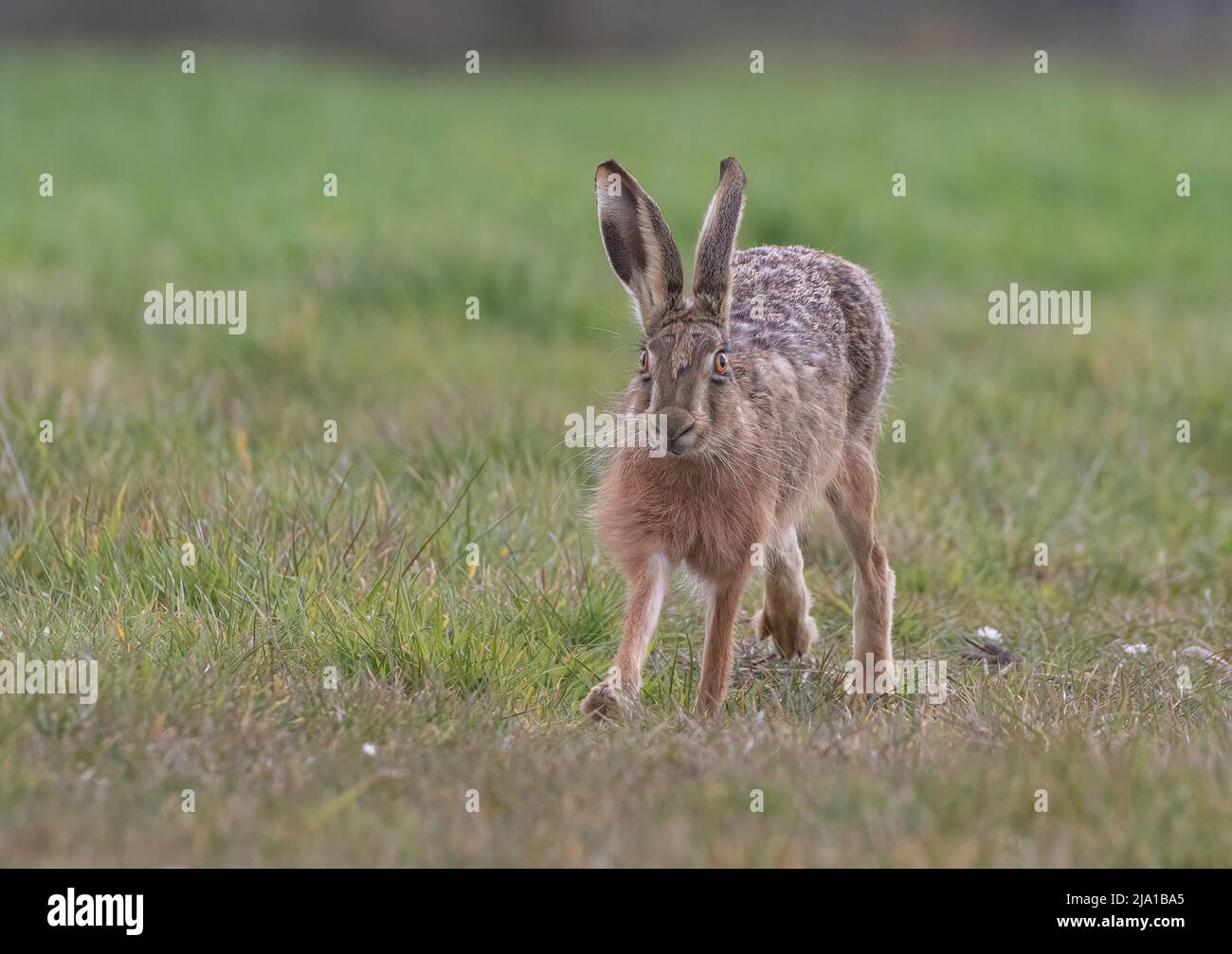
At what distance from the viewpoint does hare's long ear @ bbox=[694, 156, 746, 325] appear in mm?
5270

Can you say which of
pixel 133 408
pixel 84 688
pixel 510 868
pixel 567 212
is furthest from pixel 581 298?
pixel 510 868

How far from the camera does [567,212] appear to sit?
13250 mm

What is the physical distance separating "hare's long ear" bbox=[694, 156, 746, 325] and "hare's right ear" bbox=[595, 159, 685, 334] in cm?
7

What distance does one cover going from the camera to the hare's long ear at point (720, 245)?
527 cm

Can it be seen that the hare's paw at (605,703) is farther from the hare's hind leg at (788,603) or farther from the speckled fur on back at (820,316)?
the speckled fur on back at (820,316)

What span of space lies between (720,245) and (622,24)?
2736cm

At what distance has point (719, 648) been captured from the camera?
5238 mm

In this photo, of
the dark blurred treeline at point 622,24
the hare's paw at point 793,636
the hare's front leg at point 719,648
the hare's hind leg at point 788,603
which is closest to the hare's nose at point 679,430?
the hare's front leg at point 719,648

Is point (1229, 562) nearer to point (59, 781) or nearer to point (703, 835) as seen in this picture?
point (703, 835)

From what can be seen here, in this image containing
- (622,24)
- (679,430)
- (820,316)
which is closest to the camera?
(679,430)

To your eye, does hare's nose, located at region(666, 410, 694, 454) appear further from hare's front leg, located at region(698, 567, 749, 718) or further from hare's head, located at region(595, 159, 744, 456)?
hare's front leg, located at region(698, 567, 749, 718)

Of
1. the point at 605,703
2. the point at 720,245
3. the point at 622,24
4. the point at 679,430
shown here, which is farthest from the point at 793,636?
the point at 622,24

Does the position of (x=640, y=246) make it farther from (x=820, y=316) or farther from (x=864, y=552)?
(x=864, y=552)

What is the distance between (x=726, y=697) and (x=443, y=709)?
39.2 inches
